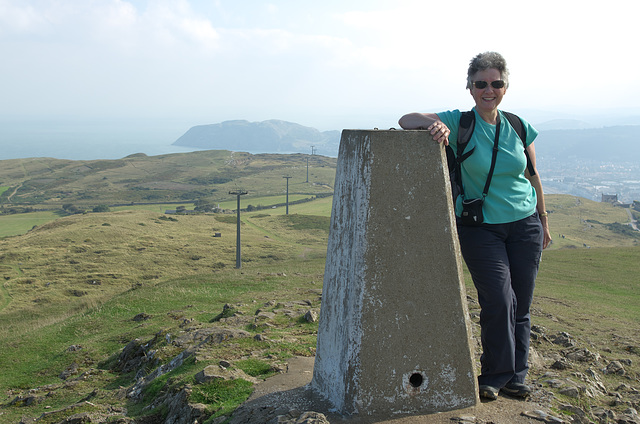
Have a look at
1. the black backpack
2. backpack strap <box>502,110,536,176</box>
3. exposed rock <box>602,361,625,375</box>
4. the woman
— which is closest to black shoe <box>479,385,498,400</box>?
the woman

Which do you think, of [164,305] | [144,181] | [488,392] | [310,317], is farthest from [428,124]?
[144,181]

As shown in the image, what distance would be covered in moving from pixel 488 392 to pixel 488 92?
9.38ft

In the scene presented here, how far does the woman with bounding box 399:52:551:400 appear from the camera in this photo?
4.91 meters

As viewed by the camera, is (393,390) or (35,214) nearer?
(393,390)

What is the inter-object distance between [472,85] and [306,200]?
104 m

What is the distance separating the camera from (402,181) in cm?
488

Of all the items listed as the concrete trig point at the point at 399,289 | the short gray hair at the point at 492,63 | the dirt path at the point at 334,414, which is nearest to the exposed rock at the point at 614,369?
the dirt path at the point at 334,414

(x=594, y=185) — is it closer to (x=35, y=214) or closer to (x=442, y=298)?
(x=35, y=214)

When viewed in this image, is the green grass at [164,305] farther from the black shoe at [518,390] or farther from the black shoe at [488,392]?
the black shoe at [518,390]

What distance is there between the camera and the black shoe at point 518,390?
521cm

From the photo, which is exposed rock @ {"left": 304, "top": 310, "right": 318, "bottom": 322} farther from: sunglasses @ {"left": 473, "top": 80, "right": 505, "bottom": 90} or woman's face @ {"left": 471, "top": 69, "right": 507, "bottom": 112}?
sunglasses @ {"left": 473, "top": 80, "right": 505, "bottom": 90}

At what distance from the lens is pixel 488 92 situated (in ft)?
16.3

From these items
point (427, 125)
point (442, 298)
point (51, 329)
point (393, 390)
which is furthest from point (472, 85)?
point (51, 329)

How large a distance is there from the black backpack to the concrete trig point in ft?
0.69
